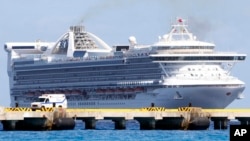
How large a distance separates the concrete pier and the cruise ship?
32.5 m

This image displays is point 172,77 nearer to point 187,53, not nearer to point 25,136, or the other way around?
point 187,53

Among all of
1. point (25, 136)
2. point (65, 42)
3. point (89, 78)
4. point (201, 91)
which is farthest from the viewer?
point (65, 42)

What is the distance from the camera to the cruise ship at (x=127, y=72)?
106438mm

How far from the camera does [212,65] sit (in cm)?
10900

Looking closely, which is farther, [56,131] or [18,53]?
[18,53]

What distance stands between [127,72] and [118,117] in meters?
44.9

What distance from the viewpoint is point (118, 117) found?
230 ft

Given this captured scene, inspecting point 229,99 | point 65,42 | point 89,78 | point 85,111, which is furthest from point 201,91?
point 85,111

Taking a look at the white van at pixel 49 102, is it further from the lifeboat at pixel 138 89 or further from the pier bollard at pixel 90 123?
the lifeboat at pixel 138 89

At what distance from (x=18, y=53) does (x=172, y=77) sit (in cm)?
3372

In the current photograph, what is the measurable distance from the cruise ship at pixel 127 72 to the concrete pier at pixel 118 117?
107ft

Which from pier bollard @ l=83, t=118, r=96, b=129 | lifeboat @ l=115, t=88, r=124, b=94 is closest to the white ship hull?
lifeboat @ l=115, t=88, r=124, b=94

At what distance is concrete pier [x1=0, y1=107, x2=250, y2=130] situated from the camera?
215ft

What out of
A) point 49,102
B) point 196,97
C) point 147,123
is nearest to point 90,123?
point 147,123
